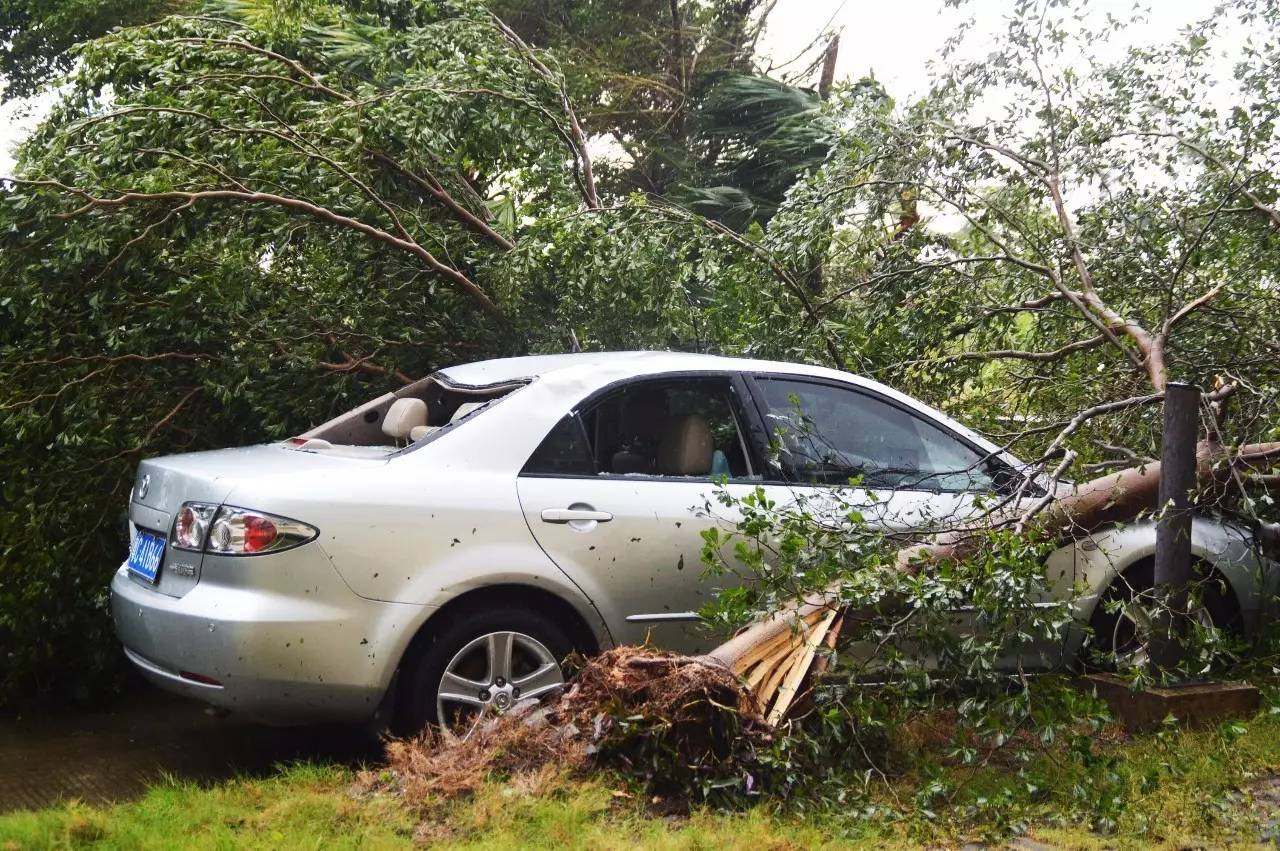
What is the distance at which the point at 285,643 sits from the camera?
4.04 meters

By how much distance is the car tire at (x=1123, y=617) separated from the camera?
17.4ft

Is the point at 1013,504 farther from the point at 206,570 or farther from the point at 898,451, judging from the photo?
the point at 206,570

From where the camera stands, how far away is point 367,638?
414 cm

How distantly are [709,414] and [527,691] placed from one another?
1.38 m

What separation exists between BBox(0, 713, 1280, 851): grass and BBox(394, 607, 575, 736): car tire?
34cm

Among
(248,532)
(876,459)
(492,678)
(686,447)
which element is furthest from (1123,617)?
(248,532)

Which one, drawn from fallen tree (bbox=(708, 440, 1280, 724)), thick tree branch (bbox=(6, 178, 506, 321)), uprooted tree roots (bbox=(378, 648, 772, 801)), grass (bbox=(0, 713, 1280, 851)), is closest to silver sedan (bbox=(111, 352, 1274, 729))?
fallen tree (bbox=(708, 440, 1280, 724))

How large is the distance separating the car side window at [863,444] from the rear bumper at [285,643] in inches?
68.7

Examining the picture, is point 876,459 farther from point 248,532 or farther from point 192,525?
point 192,525

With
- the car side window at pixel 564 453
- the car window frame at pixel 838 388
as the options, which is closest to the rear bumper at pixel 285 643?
the car side window at pixel 564 453

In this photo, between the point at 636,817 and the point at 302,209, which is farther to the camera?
the point at 302,209

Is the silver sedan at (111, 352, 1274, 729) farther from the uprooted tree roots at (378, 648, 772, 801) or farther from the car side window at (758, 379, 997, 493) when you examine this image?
the uprooted tree roots at (378, 648, 772, 801)

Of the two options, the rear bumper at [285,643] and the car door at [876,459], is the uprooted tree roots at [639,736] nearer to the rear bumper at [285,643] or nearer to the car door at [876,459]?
the rear bumper at [285,643]

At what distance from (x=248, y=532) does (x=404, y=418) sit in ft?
4.24
